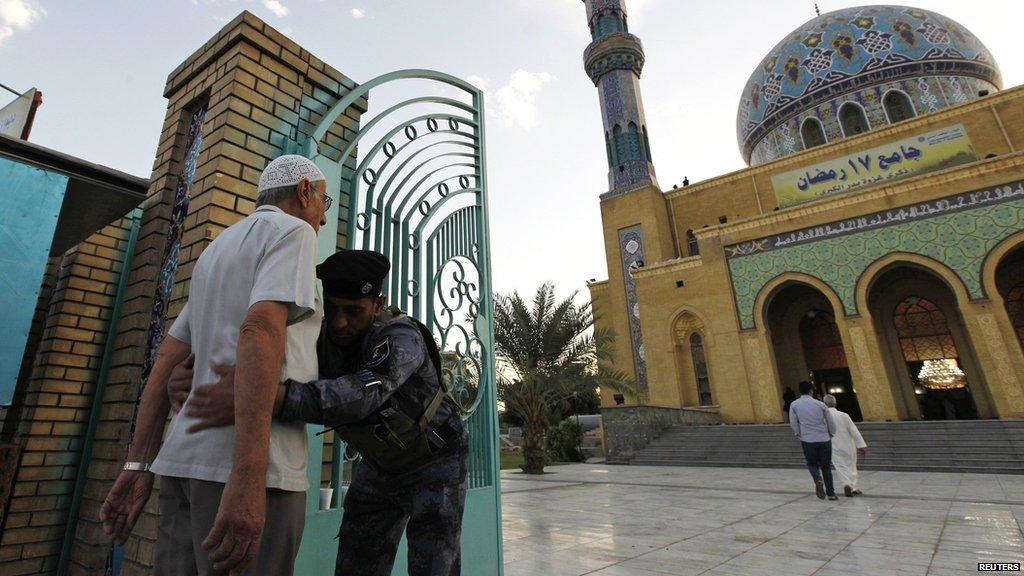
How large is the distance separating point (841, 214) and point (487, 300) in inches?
520

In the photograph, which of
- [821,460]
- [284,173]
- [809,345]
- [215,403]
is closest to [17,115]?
[284,173]

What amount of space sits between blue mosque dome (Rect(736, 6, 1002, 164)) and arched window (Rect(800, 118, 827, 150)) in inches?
1.3

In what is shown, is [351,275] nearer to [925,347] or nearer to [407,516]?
[407,516]

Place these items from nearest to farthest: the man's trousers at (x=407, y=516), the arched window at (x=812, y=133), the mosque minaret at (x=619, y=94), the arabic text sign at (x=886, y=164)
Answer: the man's trousers at (x=407, y=516) < the arabic text sign at (x=886, y=164) < the arched window at (x=812, y=133) < the mosque minaret at (x=619, y=94)

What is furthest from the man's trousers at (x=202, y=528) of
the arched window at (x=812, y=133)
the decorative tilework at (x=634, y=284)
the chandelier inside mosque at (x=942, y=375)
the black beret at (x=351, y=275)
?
the arched window at (x=812, y=133)

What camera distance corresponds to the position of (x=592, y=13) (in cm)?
2167

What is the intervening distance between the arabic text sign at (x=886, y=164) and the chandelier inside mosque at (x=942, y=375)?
5.60m

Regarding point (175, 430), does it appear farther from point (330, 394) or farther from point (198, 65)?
point (198, 65)

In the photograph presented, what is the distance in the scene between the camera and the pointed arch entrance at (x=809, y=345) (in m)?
14.7

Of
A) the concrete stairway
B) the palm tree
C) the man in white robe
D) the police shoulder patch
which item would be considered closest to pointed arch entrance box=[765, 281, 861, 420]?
Answer: the concrete stairway

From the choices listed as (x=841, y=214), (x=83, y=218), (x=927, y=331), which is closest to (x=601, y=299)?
(x=841, y=214)

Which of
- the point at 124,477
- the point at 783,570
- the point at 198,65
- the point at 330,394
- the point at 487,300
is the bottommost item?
the point at 783,570

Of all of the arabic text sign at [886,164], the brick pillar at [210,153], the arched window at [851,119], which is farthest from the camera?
the arched window at [851,119]

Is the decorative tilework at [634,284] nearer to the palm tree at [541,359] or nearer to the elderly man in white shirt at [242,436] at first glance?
the palm tree at [541,359]
